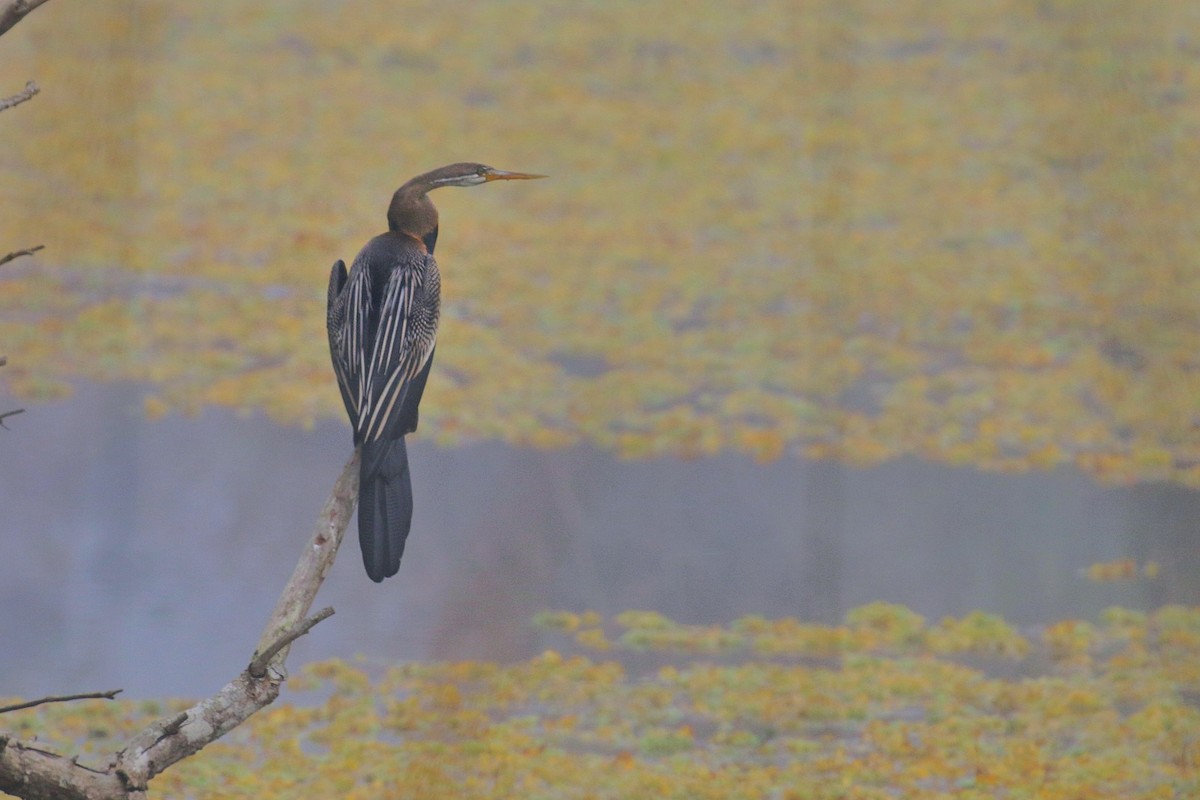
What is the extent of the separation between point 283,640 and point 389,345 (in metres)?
0.64

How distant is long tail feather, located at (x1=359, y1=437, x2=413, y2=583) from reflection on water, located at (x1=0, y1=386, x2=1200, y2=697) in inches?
88.6

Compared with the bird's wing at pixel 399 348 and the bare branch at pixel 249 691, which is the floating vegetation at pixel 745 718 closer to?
the bird's wing at pixel 399 348

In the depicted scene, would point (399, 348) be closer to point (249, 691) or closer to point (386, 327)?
point (386, 327)

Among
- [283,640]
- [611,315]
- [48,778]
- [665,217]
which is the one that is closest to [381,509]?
[283,640]

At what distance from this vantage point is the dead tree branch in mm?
1764

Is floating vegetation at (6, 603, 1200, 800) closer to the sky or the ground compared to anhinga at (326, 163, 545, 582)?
closer to the ground

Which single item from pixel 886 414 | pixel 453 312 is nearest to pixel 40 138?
pixel 453 312

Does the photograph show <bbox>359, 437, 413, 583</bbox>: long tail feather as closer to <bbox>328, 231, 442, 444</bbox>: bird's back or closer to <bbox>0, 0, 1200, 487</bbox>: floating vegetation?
<bbox>328, 231, 442, 444</bbox>: bird's back

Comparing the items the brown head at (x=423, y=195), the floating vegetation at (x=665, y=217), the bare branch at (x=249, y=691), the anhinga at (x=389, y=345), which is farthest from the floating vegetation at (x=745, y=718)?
the bare branch at (x=249, y=691)

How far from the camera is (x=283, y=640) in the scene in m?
1.88

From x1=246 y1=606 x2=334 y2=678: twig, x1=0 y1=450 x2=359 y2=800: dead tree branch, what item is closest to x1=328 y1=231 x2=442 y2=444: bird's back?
x1=0 y1=450 x2=359 y2=800: dead tree branch

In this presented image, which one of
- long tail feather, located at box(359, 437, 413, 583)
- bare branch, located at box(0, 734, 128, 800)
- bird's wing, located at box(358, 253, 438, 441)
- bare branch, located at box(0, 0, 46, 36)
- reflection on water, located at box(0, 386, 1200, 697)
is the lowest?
reflection on water, located at box(0, 386, 1200, 697)

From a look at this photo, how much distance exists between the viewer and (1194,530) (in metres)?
4.80

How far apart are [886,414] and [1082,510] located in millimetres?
754
